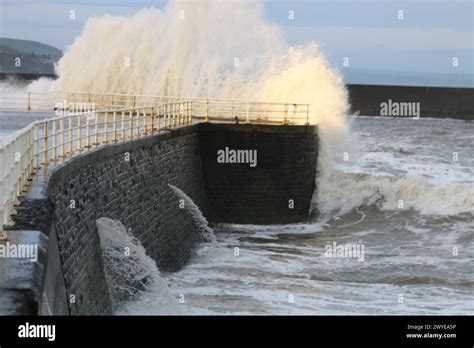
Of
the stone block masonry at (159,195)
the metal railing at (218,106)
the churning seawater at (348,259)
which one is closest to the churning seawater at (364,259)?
the churning seawater at (348,259)

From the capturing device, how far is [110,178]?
15047mm

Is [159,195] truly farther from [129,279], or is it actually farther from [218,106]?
[218,106]

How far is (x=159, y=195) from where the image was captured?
1873 cm

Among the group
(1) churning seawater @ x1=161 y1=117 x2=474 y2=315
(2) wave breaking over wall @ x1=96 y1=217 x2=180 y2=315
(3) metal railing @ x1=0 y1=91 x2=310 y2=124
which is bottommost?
(1) churning seawater @ x1=161 y1=117 x2=474 y2=315

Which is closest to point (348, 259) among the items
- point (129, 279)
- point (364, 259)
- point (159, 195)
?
point (364, 259)

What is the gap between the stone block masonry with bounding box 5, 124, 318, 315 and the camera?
10.6 m

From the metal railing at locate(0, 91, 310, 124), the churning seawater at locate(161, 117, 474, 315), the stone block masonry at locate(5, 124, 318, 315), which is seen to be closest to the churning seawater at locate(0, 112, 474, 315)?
the churning seawater at locate(161, 117, 474, 315)

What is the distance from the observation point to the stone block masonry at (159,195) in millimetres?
10594

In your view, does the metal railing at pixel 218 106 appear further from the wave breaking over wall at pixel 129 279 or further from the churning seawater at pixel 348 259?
the wave breaking over wall at pixel 129 279

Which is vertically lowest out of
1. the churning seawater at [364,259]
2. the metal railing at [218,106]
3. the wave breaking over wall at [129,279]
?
the churning seawater at [364,259]

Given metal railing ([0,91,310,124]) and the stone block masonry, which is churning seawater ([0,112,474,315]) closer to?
the stone block masonry

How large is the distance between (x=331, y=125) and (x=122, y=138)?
10792mm
